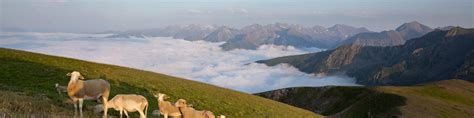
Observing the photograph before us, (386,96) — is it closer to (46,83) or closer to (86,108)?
(46,83)

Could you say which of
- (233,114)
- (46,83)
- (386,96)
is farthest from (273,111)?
(386,96)

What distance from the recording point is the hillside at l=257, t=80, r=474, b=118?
74750 mm

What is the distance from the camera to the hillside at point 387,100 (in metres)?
74.8

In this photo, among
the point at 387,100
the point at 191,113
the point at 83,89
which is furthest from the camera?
the point at 387,100

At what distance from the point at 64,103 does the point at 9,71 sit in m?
Answer: 17.9

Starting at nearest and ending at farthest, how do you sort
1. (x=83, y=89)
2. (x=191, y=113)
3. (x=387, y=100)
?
(x=191, y=113)
(x=83, y=89)
(x=387, y=100)

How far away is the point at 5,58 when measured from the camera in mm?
44719

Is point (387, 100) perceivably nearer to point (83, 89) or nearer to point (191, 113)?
point (83, 89)

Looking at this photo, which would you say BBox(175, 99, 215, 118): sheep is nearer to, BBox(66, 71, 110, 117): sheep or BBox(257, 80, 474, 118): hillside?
BBox(66, 71, 110, 117): sheep

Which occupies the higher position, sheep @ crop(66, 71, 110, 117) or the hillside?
sheep @ crop(66, 71, 110, 117)

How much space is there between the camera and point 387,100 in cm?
8088

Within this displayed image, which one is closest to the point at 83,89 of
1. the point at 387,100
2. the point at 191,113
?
the point at 191,113

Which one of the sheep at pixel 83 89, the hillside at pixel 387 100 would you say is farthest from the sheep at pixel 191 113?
the hillside at pixel 387 100

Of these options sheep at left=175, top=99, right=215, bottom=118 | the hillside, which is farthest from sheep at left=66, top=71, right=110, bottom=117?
the hillside
